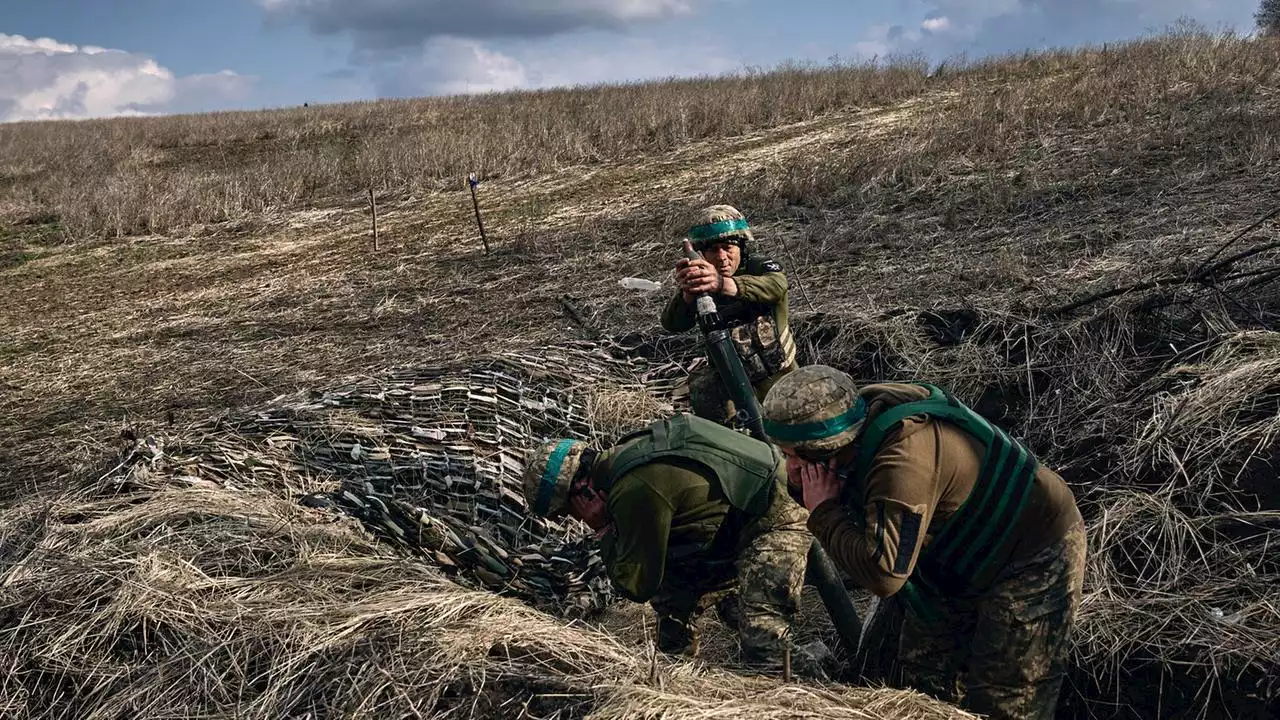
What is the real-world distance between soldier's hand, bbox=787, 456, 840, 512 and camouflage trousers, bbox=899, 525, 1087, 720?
0.56 metres

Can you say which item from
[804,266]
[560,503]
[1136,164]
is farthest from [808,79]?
A: [560,503]

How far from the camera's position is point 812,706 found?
2.49 metres

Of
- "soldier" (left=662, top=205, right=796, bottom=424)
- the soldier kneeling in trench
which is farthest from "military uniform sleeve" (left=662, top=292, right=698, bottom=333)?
the soldier kneeling in trench

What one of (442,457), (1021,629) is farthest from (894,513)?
(442,457)

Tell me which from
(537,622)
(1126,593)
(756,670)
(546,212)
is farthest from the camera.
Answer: (546,212)

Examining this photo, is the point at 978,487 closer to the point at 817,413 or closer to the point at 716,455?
the point at 817,413

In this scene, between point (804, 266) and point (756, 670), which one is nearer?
point (756, 670)

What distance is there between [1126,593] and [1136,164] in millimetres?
6346

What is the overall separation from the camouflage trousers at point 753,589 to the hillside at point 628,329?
60cm

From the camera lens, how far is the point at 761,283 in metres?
4.25

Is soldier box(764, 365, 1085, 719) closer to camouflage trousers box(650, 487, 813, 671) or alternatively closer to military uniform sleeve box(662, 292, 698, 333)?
camouflage trousers box(650, 487, 813, 671)

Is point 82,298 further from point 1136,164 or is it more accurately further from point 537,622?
point 1136,164

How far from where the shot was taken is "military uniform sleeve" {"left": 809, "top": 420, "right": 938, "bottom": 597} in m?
2.36

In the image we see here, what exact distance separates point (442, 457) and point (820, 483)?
2550 millimetres
